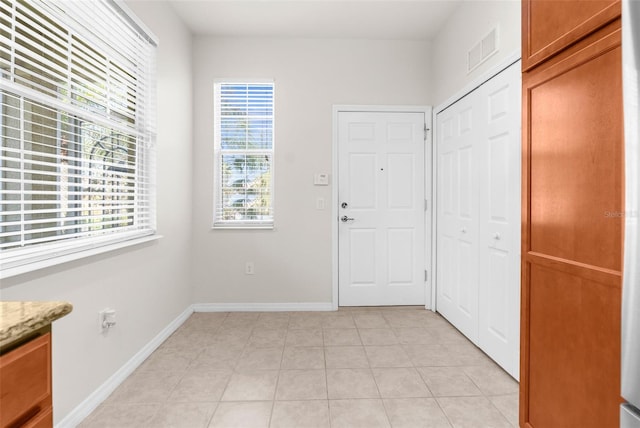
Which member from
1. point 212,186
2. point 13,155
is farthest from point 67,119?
point 212,186

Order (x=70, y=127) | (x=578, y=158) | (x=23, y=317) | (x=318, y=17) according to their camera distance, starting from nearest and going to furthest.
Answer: (x=23, y=317), (x=578, y=158), (x=70, y=127), (x=318, y=17)

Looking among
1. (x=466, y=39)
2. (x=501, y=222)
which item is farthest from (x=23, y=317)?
(x=466, y=39)

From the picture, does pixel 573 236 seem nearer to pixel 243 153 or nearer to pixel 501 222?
pixel 501 222

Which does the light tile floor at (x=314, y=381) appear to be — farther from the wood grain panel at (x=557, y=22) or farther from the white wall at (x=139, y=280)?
the wood grain panel at (x=557, y=22)

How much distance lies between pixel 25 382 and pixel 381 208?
9.85ft

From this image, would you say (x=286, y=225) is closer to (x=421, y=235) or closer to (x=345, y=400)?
(x=421, y=235)

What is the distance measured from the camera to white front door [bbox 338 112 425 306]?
338cm

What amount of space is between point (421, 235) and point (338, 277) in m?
0.98

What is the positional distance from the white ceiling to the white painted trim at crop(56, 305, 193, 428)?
2.78 metres

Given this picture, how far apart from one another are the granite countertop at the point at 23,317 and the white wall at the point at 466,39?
253cm

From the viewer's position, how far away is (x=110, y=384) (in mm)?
1914

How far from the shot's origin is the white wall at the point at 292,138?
3332mm

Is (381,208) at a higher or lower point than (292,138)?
lower

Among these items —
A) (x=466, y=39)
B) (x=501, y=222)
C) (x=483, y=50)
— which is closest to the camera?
(x=501, y=222)
